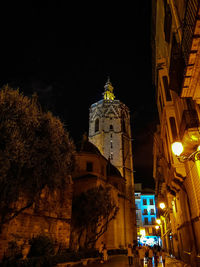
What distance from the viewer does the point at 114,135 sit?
2207 inches

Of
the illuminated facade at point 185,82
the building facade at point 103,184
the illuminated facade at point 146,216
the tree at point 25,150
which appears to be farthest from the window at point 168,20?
the illuminated facade at point 146,216

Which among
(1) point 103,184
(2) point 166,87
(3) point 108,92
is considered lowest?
(1) point 103,184

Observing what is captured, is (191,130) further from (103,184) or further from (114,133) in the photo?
(114,133)

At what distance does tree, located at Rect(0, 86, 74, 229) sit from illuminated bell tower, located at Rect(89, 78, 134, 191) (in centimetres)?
3518

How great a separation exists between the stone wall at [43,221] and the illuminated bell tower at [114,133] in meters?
29.0

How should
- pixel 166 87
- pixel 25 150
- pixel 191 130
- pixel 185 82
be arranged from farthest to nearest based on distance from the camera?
pixel 166 87 → pixel 25 150 → pixel 191 130 → pixel 185 82

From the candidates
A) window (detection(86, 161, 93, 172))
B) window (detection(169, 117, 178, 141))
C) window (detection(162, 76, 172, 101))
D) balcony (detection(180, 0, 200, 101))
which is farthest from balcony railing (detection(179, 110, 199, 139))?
window (detection(86, 161, 93, 172))

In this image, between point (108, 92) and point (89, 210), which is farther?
point (108, 92)

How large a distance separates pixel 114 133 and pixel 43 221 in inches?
1601

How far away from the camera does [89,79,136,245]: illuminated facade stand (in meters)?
51.4

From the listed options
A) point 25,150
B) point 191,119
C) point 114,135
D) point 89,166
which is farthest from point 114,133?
point 191,119

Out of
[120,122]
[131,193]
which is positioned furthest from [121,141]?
[131,193]

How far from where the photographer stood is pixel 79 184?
32.2m

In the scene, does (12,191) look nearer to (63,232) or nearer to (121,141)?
(63,232)
